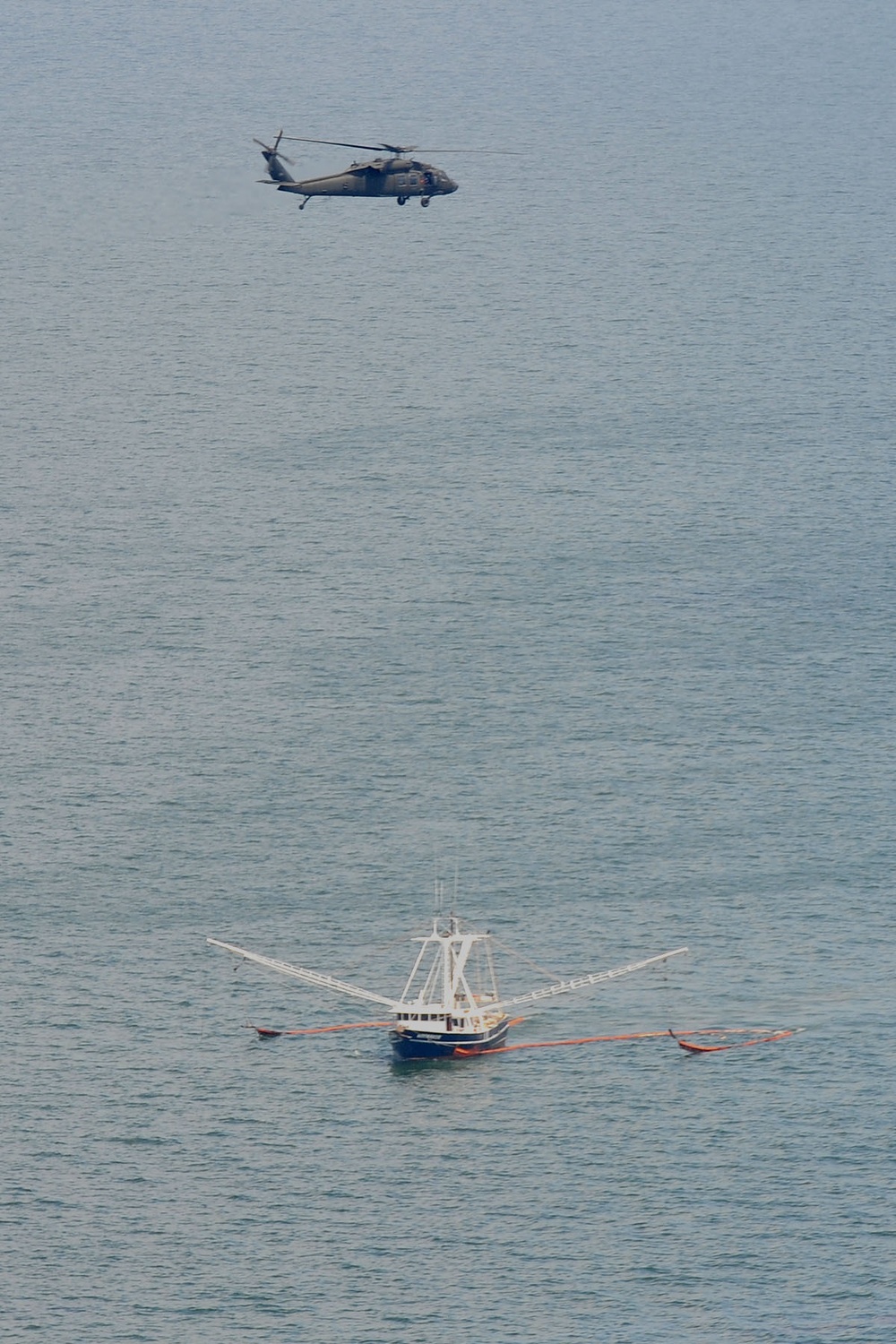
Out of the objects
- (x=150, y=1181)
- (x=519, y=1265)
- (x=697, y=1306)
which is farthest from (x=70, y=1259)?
(x=697, y=1306)

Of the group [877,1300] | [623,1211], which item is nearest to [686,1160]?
[623,1211]

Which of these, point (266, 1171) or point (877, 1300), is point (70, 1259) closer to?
point (266, 1171)

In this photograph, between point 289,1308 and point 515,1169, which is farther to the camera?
point 515,1169

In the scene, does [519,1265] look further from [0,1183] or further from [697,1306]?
[0,1183]

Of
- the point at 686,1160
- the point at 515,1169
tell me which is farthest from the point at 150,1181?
the point at 686,1160

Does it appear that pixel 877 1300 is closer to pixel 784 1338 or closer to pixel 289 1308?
Result: pixel 784 1338

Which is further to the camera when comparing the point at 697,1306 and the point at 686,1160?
the point at 686,1160

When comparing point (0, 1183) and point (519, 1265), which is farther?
point (0, 1183)
